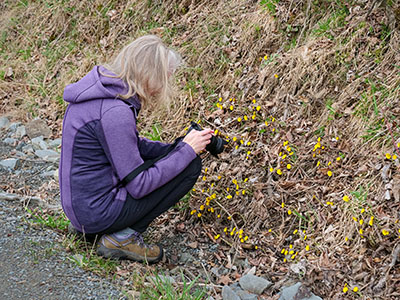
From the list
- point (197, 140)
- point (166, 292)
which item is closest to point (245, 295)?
point (166, 292)

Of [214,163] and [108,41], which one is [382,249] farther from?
[108,41]

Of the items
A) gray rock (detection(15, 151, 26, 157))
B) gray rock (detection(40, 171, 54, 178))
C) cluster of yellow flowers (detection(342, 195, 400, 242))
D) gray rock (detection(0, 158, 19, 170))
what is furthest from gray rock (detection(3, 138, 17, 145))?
cluster of yellow flowers (detection(342, 195, 400, 242))

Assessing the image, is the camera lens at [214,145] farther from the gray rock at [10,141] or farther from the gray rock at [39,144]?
the gray rock at [10,141]

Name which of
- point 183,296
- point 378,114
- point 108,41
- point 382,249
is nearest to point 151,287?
point 183,296

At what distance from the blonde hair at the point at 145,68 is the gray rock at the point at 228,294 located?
1.28 meters

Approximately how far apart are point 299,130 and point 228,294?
1.56 meters

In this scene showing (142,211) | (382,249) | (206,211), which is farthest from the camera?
(206,211)

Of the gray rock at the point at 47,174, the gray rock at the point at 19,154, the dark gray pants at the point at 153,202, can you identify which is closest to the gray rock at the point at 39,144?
the gray rock at the point at 19,154

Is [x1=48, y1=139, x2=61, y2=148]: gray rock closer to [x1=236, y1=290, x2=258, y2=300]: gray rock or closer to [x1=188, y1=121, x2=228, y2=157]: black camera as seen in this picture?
[x1=188, y1=121, x2=228, y2=157]: black camera

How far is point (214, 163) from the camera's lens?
14.2 ft

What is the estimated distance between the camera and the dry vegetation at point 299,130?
3268 millimetres

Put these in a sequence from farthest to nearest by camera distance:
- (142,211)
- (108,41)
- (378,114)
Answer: (108,41)
(378,114)
(142,211)

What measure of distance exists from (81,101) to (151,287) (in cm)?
120

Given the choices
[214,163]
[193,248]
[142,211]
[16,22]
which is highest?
[16,22]
